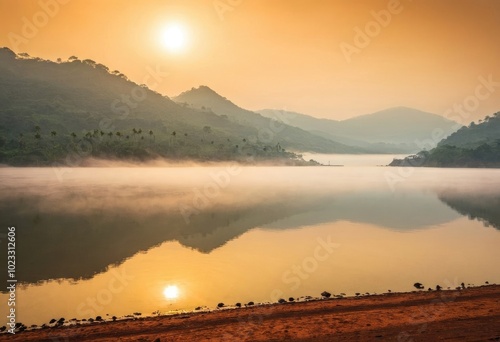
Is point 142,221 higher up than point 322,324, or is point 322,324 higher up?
point 142,221

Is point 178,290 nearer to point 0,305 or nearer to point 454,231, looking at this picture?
point 0,305

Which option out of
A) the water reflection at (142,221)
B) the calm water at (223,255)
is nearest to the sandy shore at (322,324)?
the calm water at (223,255)

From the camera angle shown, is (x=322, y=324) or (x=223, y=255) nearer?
(x=322, y=324)

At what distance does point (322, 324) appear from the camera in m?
15.2

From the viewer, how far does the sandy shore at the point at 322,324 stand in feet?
46.3

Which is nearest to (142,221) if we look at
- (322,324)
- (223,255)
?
(223,255)

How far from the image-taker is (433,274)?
79.6ft

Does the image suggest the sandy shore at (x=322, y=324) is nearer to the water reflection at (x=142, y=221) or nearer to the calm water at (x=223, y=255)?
the calm water at (x=223, y=255)

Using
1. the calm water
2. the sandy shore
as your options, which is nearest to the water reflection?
the calm water

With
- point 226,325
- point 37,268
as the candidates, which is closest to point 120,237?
point 37,268

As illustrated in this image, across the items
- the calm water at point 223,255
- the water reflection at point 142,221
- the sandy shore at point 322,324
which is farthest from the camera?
the water reflection at point 142,221

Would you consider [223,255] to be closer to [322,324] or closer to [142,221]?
[322,324]

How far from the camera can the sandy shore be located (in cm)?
1410

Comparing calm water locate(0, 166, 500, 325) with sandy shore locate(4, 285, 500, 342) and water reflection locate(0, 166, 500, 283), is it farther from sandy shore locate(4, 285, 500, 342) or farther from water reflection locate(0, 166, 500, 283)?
sandy shore locate(4, 285, 500, 342)
